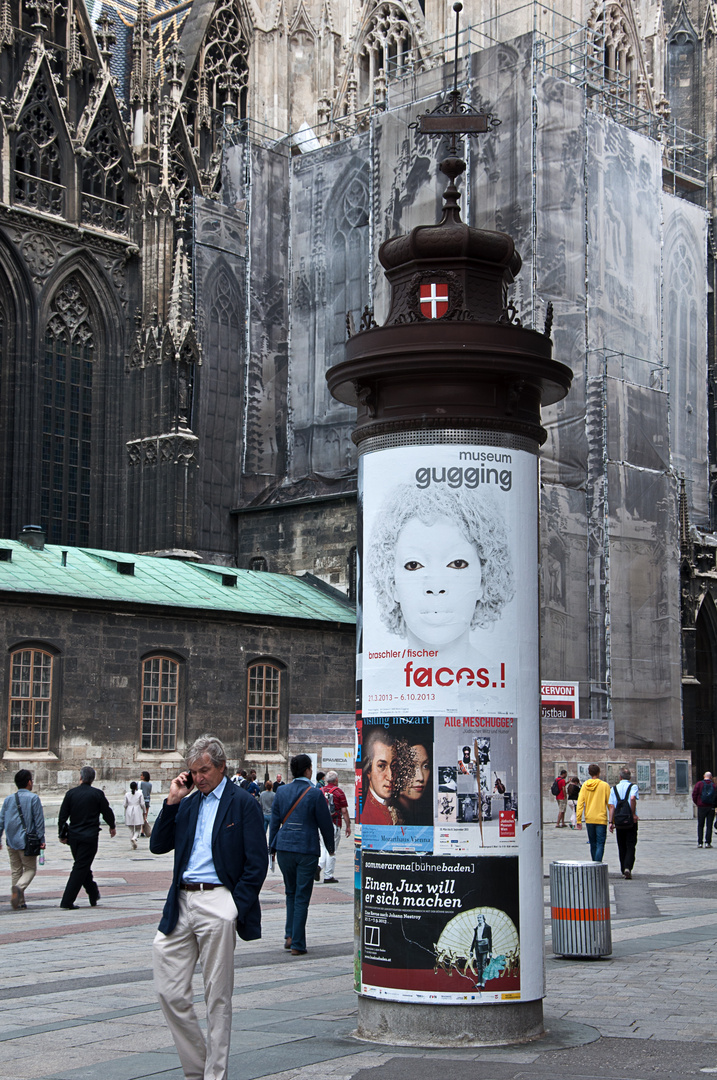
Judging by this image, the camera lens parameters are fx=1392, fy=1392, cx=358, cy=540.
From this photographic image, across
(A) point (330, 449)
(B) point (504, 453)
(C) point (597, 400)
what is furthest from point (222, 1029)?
(A) point (330, 449)

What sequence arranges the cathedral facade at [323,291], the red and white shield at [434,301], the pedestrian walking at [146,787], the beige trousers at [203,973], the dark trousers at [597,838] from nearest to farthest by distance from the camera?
the beige trousers at [203,973] < the red and white shield at [434,301] < the dark trousers at [597,838] < the pedestrian walking at [146,787] < the cathedral facade at [323,291]

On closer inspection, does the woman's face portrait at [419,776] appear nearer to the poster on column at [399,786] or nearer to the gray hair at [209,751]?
the poster on column at [399,786]

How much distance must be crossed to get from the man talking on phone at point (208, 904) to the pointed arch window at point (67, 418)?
35.7m

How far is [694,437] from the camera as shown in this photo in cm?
4447

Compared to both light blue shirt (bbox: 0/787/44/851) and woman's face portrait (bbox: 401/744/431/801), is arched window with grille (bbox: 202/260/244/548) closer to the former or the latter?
light blue shirt (bbox: 0/787/44/851)

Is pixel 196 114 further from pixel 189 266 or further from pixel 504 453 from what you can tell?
pixel 504 453

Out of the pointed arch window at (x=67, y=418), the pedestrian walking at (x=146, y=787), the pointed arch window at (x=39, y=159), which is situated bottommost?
the pedestrian walking at (x=146, y=787)

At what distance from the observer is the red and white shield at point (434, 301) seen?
8.33 m

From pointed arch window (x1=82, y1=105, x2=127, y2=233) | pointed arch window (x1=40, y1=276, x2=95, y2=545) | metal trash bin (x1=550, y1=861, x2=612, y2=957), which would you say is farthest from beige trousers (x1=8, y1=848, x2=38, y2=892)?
pointed arch window (x1=82, y1=105, x2=127, y2=233)

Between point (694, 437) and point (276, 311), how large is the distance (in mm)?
14032

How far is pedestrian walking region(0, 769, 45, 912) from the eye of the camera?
15.1 m

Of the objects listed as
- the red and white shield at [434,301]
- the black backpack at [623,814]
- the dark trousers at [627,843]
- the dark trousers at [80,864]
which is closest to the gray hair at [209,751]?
the red and white shield at [434,301]

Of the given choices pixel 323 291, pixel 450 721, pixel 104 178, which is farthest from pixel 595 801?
pixel 104 178

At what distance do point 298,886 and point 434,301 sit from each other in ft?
17.7
